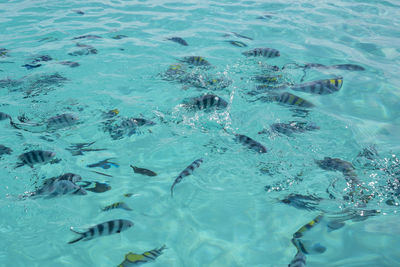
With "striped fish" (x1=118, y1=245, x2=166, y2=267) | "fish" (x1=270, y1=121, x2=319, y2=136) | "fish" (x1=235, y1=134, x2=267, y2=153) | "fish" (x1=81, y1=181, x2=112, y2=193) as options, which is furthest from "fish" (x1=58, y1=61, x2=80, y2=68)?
"striped fish" (x1=118, y1=245, x2=166, y2=267)

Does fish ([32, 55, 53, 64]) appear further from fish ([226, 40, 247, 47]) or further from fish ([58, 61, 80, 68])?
fish ([226, 40, 247, 47])

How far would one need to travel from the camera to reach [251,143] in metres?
4.43

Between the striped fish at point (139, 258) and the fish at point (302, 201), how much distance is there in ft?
5.27

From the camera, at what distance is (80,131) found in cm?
496

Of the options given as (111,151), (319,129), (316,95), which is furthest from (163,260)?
(316,95)

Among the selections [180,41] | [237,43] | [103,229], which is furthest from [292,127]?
[180,41]

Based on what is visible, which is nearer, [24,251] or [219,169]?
[24,251]

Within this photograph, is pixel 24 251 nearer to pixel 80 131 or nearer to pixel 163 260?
pixel 163 260

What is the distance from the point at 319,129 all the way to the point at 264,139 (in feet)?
3.32

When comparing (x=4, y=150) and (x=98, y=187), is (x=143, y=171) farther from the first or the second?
(x=4, y=150)

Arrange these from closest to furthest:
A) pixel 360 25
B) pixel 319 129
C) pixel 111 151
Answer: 1. pixel 111 151
2. pixel 319 129
3. pixel 360 25

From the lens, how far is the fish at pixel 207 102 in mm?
5234

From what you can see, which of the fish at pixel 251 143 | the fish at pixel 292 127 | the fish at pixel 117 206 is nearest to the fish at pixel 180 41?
the fish at pixel 292 127

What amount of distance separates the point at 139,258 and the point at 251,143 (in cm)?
228
